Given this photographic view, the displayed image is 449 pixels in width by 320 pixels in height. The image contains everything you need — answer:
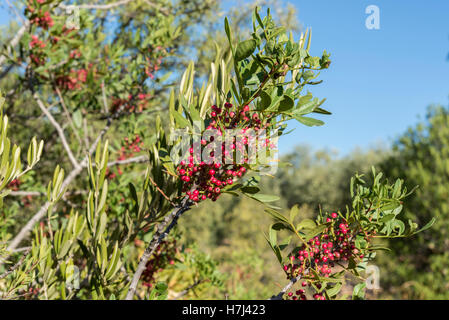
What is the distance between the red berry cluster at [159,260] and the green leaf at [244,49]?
51.7 inches

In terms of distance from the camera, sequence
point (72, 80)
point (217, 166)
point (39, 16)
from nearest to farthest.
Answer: point (217, 166) < point (39, 16) < point (72, 80)

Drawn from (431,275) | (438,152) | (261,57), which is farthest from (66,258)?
(438,152)

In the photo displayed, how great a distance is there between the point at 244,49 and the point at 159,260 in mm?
1536

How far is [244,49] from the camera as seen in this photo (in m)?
0.91

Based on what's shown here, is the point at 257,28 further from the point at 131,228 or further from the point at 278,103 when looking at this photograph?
the point at 131,228

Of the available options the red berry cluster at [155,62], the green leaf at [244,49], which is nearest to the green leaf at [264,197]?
the green leaf at [244,49]

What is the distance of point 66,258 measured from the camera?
1.47 meters

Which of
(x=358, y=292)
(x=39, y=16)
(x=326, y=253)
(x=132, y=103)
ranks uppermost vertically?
(x=39, y=16)

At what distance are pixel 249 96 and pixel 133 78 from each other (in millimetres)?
2080

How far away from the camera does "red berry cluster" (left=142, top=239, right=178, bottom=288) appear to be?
1962 mm

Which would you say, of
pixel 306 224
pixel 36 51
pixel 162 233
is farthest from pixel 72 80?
pixel 306 224

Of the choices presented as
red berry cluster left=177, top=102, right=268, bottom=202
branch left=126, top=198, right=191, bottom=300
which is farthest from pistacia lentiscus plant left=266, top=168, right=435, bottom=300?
branch left=126, top=198, right=191, bottom=300

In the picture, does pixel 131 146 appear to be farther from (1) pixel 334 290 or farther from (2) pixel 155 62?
(1) pixel 334 290

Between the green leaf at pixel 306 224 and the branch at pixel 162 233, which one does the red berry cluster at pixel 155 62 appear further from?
the green leaf at pixel 306 224
